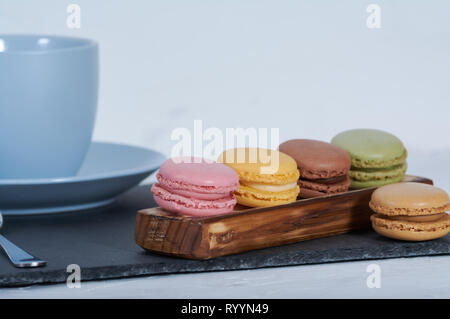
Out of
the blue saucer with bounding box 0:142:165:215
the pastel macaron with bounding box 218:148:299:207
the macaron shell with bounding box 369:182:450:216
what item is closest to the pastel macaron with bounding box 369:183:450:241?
the macaron shell with bounding box 369:182:450:216

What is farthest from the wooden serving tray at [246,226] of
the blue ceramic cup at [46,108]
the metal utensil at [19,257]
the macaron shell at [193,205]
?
the blue ceramic cup at [46,108]

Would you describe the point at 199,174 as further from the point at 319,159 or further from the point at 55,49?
the point at 55,49

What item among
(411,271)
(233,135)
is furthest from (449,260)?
(233,135)

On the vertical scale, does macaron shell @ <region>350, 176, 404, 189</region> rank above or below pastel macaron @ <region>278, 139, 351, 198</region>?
below

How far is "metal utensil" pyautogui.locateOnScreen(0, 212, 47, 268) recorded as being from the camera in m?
1.22

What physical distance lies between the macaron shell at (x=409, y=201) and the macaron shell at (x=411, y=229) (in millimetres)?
16

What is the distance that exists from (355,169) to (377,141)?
0.07 metres

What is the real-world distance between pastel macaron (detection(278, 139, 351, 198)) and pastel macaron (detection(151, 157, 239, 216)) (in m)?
0.16

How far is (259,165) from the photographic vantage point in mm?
1376

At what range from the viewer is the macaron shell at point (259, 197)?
136 centimetres

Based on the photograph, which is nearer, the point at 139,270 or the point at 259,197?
the point at 139,270

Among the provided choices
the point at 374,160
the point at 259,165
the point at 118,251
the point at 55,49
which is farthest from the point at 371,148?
the point at 55,49

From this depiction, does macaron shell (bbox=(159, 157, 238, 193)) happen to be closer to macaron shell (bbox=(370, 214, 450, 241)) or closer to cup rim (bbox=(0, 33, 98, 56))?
macaron shell (bbox=(370, 214, 450, 241))

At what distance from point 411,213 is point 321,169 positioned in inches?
6.5
